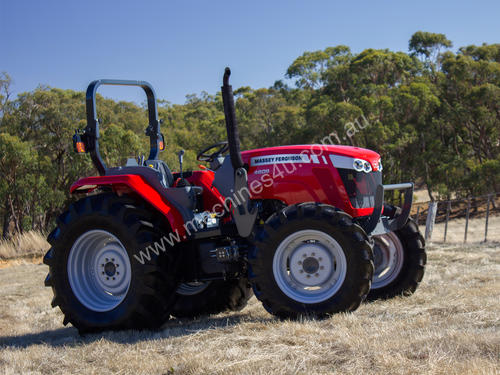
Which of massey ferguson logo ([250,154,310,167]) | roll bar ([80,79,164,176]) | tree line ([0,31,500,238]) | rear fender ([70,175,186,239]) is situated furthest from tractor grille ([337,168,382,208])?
tree line ([0,31,500,238])

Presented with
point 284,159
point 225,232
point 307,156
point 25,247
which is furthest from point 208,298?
point 25,247

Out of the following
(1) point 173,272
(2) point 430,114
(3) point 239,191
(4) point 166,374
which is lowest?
(4) point 166,374

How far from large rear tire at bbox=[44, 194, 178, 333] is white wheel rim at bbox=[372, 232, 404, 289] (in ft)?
7.19

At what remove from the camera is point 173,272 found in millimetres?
5066

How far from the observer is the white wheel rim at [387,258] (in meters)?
6.03

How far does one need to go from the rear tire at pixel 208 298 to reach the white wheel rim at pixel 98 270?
28.7 inches

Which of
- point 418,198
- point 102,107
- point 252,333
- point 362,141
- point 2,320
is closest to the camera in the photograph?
point 252,333

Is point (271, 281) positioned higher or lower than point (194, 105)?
lower

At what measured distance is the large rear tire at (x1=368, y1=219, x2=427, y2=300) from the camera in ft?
19.4

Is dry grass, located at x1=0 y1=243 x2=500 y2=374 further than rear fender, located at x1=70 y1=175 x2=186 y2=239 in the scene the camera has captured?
No

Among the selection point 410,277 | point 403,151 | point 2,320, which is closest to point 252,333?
point 410,277

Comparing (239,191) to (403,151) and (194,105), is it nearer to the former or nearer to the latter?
(403,151)

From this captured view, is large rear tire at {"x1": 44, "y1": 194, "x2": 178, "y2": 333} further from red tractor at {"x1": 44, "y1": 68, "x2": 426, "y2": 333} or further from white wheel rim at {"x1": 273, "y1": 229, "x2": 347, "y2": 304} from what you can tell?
white wheel rim at {"x1": 273, "y1": 229, "x2": 347, "y2": 304}

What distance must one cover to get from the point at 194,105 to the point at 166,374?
7096cm
